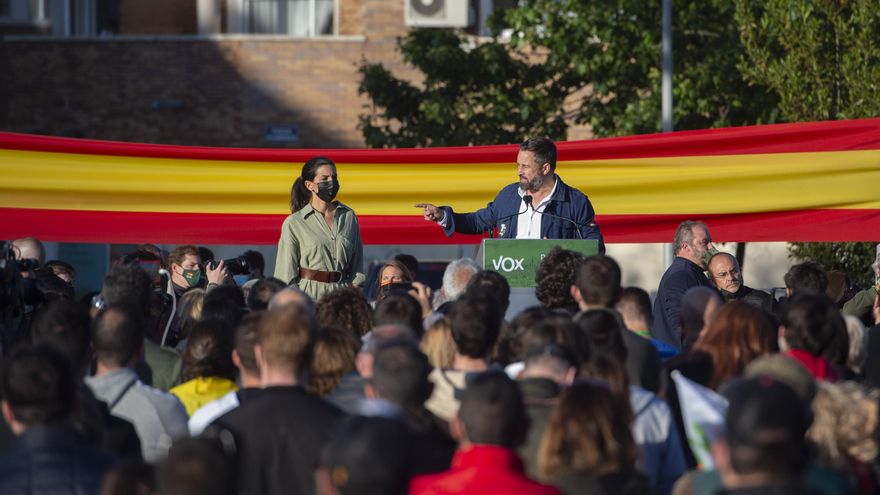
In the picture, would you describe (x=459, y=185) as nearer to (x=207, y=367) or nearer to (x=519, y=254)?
(x=519, y=254)

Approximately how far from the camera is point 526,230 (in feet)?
30.5

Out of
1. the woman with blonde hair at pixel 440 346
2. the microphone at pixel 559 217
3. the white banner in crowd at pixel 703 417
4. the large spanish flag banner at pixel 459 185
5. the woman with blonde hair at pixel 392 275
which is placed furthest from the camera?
the large spanish flag banner at pixel 459 185

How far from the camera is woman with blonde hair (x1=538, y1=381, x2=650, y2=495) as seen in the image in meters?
4.58

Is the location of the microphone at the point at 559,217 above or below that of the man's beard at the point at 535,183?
below

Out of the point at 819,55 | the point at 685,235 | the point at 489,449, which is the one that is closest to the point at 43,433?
the point at 489,449

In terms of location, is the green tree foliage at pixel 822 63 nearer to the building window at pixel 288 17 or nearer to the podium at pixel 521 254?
the podium at pixel 521 254

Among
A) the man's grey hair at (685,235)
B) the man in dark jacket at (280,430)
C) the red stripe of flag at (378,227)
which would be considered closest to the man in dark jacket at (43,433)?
the man in dark jacket at (280,430)

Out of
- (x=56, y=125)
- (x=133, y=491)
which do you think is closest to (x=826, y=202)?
(x=133, y=491)

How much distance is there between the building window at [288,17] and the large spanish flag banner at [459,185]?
9.59 metres

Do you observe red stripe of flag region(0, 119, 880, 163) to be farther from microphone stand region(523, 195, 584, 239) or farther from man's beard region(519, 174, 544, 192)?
man's beard region(519, 174, 544, 192)

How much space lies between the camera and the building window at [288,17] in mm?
21250

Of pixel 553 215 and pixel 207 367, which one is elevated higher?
pixel 553 215

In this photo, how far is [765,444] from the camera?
13.1 feet

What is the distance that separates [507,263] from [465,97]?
861 cm
